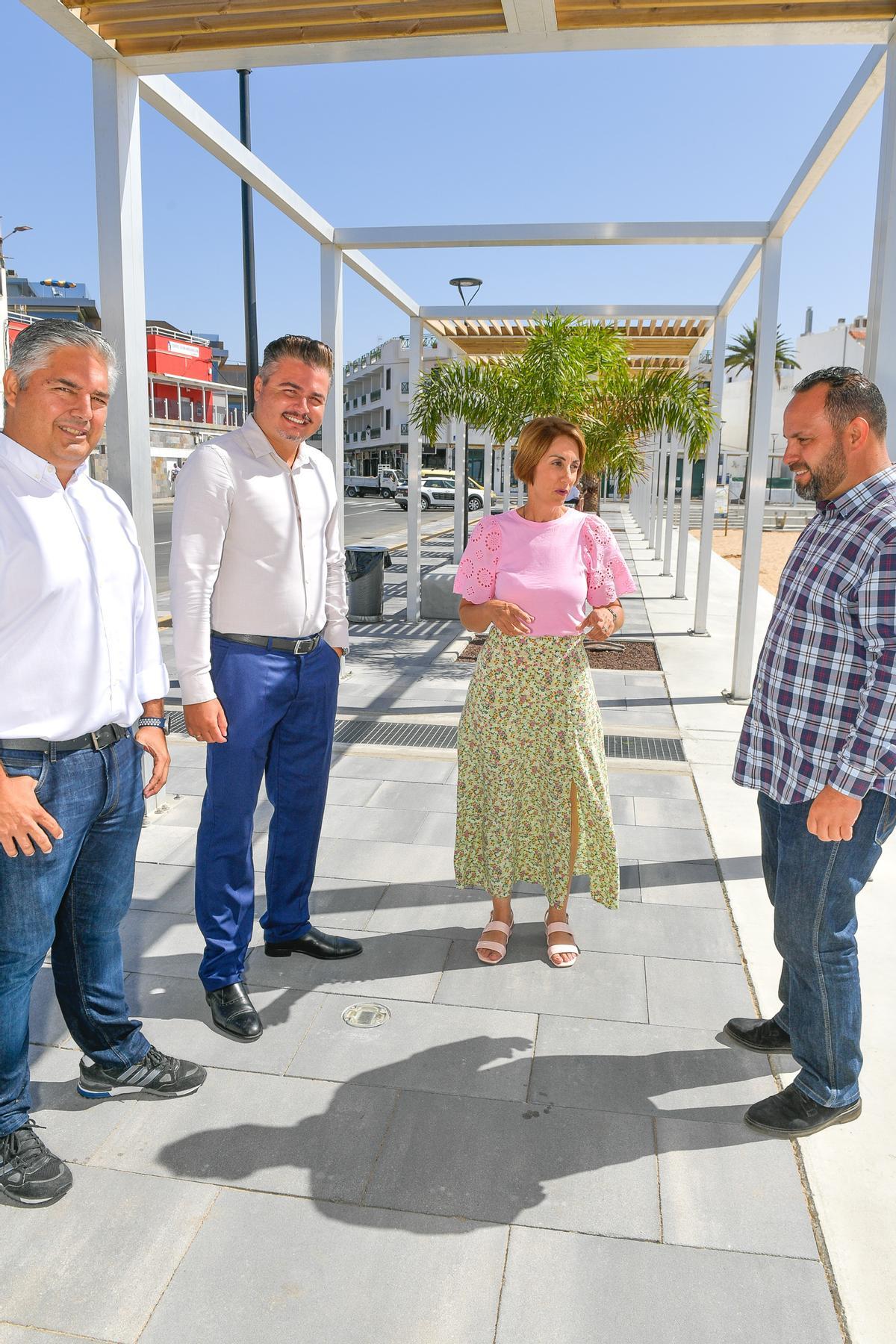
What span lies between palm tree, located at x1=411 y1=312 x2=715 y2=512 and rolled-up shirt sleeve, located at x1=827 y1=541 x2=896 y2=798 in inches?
263

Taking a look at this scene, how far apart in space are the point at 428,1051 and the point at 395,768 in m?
2.90

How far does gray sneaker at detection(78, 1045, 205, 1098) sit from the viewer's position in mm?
2607

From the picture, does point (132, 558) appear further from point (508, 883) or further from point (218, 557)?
point (508, 883)

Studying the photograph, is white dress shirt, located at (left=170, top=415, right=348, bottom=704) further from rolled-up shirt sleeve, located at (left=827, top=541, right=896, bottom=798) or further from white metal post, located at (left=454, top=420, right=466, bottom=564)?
white metal post, located at (left=454, top=420, right=466, bottom=564)

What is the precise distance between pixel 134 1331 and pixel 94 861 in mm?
987

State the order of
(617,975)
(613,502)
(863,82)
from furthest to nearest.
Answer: (613,502)
(863,82)
(617,975)

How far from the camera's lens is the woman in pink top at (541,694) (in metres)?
3.25

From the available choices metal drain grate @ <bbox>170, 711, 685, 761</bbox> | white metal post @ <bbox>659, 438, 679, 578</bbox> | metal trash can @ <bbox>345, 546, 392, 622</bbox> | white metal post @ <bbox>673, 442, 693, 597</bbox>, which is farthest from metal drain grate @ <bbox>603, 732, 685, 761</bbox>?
white metal post @ <bbox>659, 438, 679, 578</bbox>

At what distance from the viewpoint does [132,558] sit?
2.36 meters

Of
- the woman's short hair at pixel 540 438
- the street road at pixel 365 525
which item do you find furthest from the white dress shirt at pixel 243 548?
the street road at pixel 365 525

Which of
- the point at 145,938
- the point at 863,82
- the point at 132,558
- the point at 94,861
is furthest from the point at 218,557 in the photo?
the point at 863,82

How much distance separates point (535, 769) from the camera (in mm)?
3389

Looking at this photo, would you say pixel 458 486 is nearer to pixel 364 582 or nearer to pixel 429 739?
pixel 364 582

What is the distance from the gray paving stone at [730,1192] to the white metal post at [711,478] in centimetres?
723
